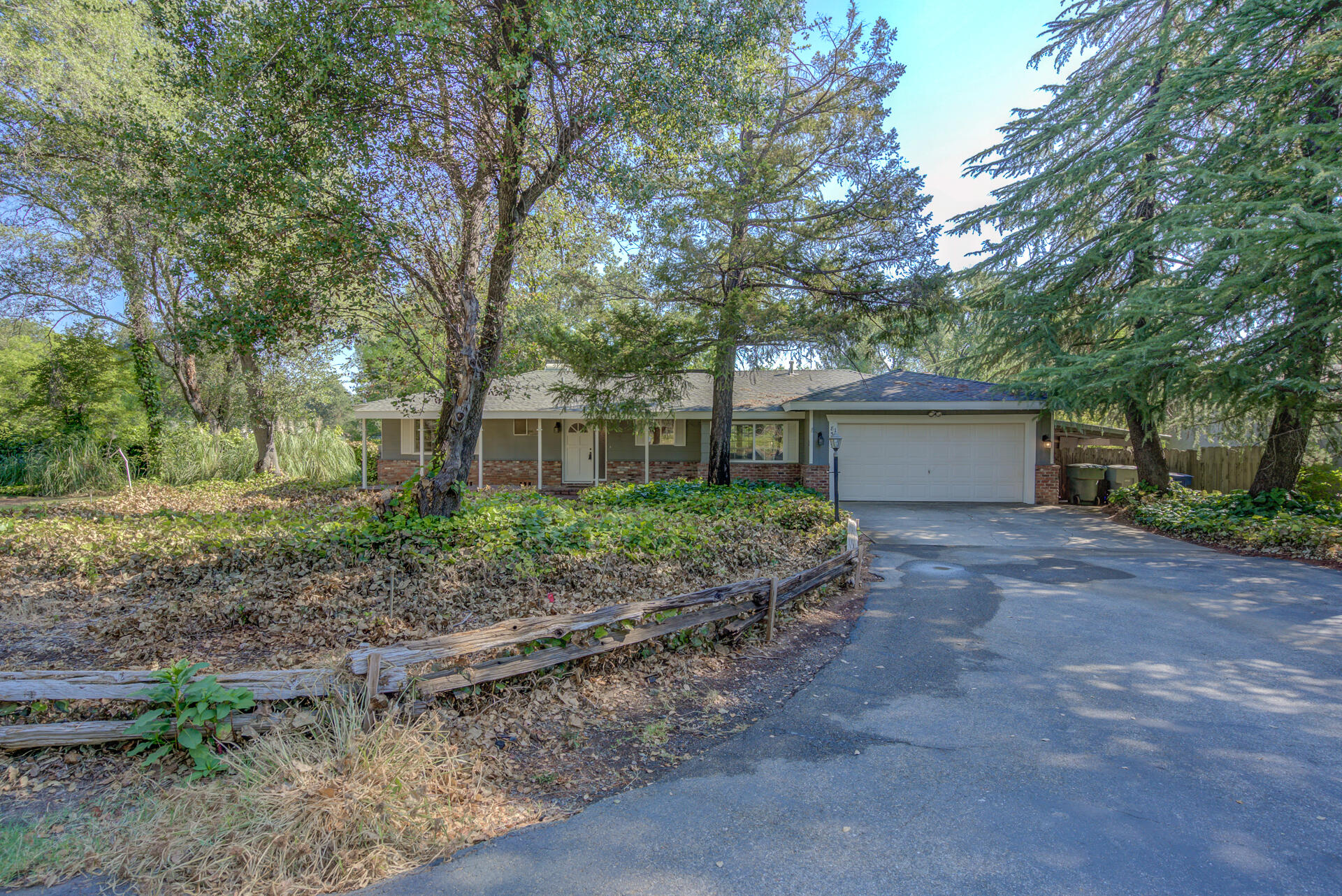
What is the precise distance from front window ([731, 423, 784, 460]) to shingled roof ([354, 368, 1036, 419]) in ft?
2.81

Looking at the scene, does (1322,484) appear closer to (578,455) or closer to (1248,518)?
(1248,518)

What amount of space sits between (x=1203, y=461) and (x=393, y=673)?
20484 mm

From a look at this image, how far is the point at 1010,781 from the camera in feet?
10.7

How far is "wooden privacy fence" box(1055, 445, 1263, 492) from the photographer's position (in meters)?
15.1

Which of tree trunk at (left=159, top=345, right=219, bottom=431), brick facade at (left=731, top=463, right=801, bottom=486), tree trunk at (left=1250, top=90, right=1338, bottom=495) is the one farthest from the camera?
tree trunk at (left=159, top=345, right=219, bottom=431)

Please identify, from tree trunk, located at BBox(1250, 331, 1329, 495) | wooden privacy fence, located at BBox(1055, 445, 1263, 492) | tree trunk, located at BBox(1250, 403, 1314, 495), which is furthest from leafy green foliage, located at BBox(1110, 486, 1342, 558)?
wooden privacy fence, located at BBox(1055, 445, 1263, 492)

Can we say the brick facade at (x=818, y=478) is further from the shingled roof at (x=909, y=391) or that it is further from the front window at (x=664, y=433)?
the front window at (x=664, y=433)

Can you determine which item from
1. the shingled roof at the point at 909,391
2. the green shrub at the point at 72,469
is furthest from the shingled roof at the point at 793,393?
the green shrub at the point at 72,469

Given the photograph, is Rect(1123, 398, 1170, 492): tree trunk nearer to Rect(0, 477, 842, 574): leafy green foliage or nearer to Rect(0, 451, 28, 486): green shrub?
Rect(0, 477, 842, 574): leafy green foliage

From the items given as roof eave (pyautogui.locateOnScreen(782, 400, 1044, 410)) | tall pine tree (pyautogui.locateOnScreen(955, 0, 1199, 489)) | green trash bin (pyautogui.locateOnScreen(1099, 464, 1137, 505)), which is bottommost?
green trash bin (pyautogui.locateOnScreen(1099, 464, 1137, 505))

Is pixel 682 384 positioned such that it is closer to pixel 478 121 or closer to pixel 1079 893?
pixel 478 121

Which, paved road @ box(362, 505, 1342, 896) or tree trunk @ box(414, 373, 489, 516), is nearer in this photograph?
paved road @ box(362, 505, 1342, 896)

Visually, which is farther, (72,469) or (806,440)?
(806,440)

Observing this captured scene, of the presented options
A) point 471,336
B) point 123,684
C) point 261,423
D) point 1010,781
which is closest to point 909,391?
→ point 471,336
